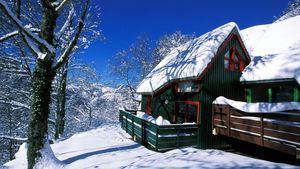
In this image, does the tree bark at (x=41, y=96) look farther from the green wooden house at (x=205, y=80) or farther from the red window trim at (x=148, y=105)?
the red window trim at (x=148, y=105)

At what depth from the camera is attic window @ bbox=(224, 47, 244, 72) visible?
14089 mm

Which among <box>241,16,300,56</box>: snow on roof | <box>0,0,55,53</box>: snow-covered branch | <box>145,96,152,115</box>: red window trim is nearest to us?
<box>0,0,55,53</box>: snow-covered branch

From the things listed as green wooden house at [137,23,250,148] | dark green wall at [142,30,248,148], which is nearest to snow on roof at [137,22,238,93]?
green wooden house at [137,23,250,148]

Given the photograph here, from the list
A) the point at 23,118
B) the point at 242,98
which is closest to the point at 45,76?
the point at 242,98

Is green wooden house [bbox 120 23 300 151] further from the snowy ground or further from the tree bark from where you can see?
the tree bark

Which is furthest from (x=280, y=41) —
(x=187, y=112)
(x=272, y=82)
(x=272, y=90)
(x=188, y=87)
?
(x=187, y=112)

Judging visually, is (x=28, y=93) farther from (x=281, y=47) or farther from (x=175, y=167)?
(x=281, y=47)

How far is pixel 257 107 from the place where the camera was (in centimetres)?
952

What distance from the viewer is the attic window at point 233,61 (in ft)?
46.2

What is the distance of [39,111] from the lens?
327 inches

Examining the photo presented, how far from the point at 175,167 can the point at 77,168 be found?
3.94 metres

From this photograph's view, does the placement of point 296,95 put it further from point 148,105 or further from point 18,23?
point 18,23

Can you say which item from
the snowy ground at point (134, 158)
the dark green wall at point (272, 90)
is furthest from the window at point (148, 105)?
the dark green wall at point (272, 90)

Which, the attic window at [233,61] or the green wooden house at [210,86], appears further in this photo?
the attic window at [233,61]
